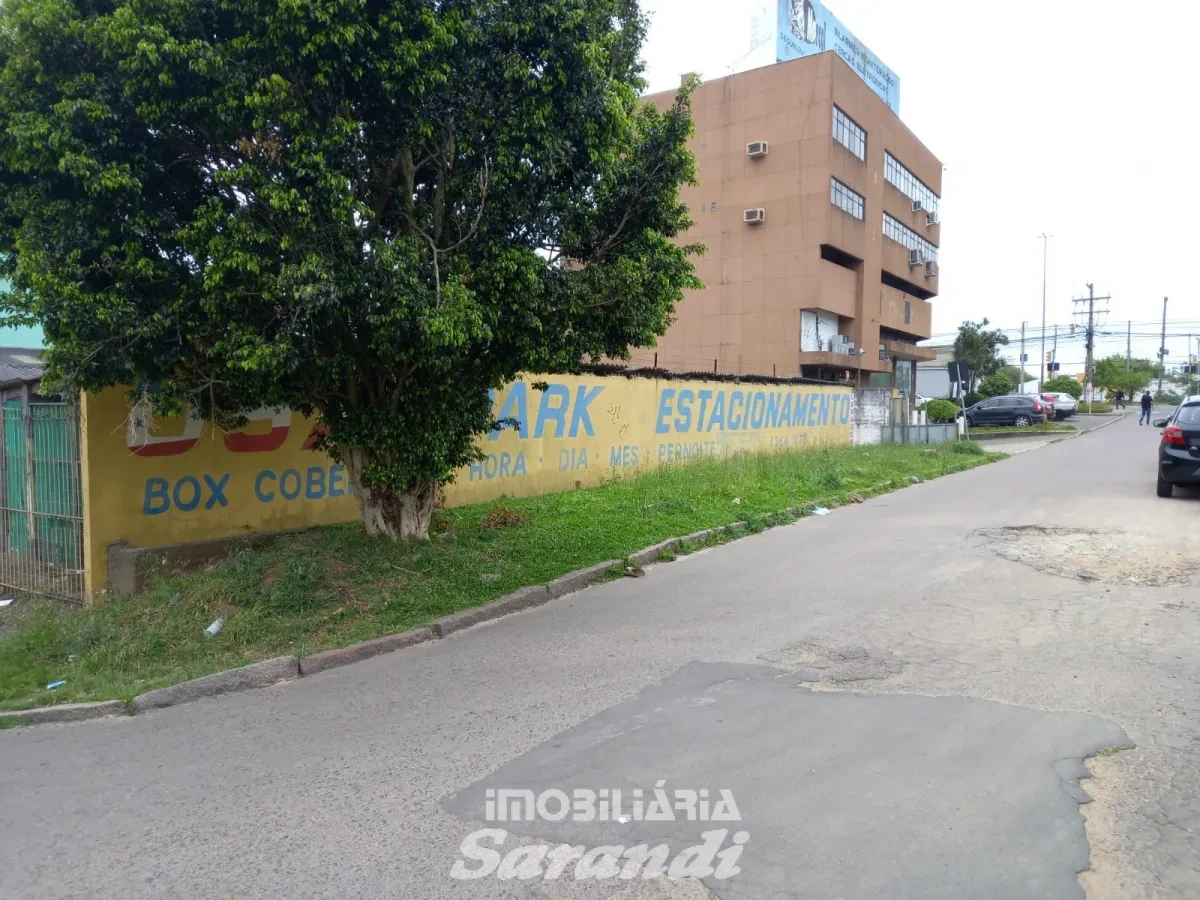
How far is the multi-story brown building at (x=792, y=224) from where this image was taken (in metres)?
31.9

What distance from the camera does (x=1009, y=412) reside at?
37812mm

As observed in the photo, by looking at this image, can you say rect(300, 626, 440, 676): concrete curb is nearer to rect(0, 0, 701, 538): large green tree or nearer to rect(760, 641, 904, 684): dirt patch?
rect(0, 0, 701, 538): large green tree

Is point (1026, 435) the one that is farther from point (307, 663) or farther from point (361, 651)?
point (307, 663)

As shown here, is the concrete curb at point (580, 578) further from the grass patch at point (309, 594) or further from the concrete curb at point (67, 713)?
the concrete curb at point (67, 713)

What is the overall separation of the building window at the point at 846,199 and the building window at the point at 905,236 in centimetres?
289

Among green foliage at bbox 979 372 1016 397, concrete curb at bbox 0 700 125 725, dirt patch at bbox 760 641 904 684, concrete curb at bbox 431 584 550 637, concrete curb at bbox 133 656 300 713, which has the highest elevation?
green foliage at bbox 979 372 1016 397

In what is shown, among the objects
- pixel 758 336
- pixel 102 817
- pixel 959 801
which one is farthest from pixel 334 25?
pixel 758 336

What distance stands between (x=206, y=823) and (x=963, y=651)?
4.75 m

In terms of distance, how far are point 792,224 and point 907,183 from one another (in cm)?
1126

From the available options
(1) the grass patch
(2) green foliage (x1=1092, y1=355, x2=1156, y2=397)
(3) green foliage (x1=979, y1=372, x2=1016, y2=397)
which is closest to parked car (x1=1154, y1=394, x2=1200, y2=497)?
(1) the grass patch

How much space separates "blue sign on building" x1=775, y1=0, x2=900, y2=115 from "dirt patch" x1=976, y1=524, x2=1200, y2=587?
2870 centimetres

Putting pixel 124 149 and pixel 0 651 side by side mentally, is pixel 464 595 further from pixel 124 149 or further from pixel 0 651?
pixel 124 149

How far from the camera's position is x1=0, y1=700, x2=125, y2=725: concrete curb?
532 cm

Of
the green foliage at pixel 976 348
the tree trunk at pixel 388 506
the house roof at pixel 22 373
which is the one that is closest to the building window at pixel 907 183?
the green foliage at pixel 976 348
